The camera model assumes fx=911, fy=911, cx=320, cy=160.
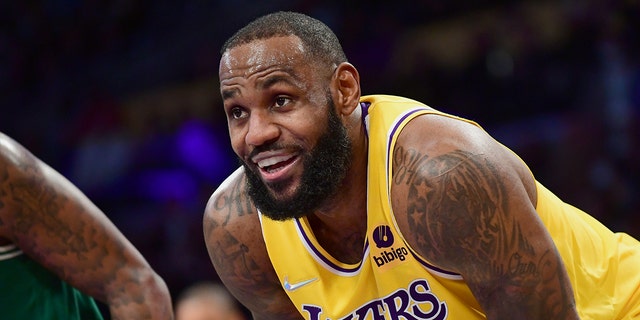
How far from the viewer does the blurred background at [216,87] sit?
627 cm

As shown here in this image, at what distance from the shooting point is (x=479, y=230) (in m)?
2.12

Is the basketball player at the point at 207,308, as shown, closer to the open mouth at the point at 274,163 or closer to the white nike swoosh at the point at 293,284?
the white nike swoosh at the point at 293,284

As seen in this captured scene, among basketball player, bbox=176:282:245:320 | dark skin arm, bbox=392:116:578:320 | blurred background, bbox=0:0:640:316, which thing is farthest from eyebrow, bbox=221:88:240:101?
blurred background, bbox=0:0:640:316

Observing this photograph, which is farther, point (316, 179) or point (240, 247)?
point (240, 247)

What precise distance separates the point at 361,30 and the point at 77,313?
5807 mm

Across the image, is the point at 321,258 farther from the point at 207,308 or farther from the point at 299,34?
the point at 207,308

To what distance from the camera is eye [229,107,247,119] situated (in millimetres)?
2420

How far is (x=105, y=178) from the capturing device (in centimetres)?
880

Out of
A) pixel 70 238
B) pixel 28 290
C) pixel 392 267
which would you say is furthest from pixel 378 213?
pixel 28 290

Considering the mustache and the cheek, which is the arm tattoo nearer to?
the mustache

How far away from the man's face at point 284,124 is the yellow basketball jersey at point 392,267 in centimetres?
13

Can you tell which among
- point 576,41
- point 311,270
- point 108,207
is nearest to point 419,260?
Result: point 311,270

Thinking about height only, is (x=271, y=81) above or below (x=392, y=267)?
above

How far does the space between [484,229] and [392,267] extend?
357 millimetres
